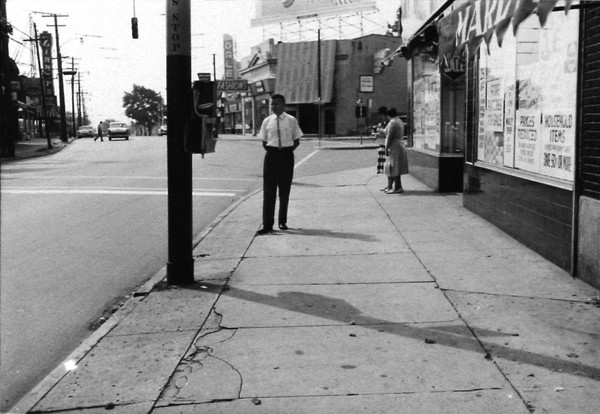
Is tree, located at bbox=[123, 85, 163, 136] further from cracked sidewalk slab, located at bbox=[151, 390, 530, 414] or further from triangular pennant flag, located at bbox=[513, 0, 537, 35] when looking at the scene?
triangular pennant flag, located at bbox=[513, 0, 537, 35]

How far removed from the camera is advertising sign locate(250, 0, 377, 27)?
5819 centimetres

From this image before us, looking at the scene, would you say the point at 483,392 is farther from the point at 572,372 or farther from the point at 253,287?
the point at 253,287

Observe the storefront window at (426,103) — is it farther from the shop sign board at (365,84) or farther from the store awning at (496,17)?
the shop sign board at (365,84)

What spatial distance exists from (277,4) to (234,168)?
39918mm

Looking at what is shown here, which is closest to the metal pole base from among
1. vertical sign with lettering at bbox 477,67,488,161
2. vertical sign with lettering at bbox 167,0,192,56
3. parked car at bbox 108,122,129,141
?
vertical sign with lettering at bbox 167,0,192,56

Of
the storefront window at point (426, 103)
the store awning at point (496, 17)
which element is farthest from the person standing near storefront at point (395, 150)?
the store awning at point (496, 17)

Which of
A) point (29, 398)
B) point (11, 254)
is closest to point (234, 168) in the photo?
point (11, 254)

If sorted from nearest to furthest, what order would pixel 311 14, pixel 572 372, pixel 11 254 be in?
pixel 572 372
pixel 11 254
pixel 311 14

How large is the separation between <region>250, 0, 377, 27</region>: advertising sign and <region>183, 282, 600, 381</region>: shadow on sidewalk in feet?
177

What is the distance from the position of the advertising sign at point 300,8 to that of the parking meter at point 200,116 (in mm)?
53092

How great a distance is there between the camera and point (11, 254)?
913cm

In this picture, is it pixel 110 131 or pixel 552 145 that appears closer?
pixel 552 145

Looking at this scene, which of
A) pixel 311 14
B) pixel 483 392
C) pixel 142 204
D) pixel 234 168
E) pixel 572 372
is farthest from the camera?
pixel 311 14

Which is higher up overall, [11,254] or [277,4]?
[277,4]
